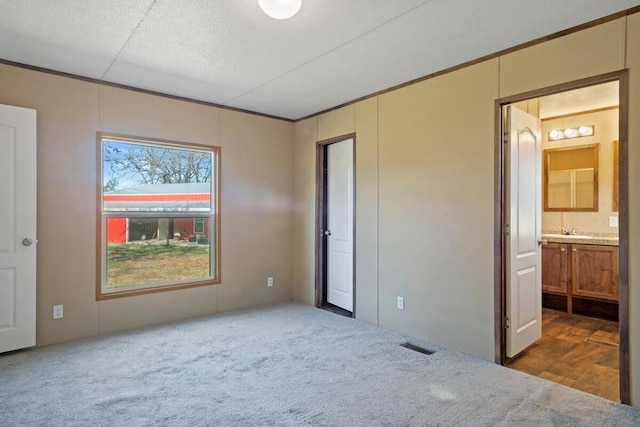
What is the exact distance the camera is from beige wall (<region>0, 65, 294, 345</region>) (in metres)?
3.33

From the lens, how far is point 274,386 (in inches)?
100

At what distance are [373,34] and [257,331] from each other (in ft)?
9.52

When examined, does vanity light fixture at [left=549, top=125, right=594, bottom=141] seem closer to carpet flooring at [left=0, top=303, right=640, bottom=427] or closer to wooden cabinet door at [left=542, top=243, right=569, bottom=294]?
wooden cabinet door at [left=542, top=243, right=569, bottom=294]

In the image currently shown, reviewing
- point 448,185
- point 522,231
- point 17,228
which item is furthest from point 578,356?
point 17,228

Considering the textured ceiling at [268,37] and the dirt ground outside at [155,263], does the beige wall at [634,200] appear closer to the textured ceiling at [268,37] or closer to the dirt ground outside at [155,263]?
the textured ceiling at [268,37]

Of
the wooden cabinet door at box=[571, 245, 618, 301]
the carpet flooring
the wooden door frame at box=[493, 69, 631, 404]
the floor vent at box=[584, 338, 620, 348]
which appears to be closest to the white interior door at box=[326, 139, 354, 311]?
the carpet flooring

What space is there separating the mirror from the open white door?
197 centimetres

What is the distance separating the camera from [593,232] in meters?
4.79

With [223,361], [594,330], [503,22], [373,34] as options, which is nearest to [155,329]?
[223,361]

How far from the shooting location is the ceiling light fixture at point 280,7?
2078 millimetres

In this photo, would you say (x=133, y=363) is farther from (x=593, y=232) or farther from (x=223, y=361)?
(x=593, y=232)

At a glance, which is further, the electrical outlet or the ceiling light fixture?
the electrical outlet

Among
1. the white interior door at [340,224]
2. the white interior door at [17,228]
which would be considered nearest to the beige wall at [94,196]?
the white interior door at [17,228]

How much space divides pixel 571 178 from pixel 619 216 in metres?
2.96
